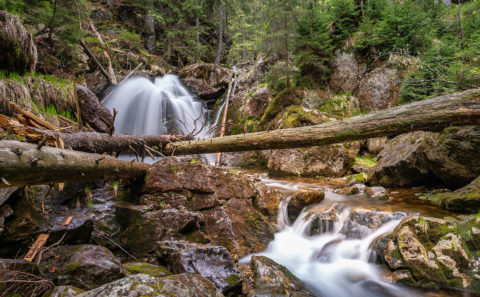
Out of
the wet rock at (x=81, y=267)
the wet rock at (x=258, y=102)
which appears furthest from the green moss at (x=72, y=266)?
the wet rock at (x=258, y=102)

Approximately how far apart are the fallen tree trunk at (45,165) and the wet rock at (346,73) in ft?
33.9

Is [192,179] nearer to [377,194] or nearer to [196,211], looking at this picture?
[196,211]

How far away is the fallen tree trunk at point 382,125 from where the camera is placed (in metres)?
3.41

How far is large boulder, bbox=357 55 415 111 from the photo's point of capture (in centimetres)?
913

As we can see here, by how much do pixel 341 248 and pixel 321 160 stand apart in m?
4.38

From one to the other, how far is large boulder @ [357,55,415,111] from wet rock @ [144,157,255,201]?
8265 mm

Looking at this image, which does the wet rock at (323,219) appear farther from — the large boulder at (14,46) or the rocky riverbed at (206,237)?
the large boulder at (14,46)

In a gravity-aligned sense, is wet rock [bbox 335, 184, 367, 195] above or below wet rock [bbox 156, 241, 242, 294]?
above

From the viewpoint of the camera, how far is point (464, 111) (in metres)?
3.36

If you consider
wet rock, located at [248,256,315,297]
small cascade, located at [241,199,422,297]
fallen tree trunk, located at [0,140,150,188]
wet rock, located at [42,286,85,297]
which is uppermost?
fallen tree trunk, located at [0,140,150,188]

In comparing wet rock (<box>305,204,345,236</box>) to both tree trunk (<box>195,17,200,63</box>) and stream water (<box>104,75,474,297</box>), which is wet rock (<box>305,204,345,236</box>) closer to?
stream water (<box>104,75,474,297</box>)

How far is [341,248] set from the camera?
154 inches

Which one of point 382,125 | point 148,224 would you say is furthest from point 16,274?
point 382,125

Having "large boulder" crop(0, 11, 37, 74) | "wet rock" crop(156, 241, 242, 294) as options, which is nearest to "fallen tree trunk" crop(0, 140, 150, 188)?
"wet rock" crop(156, 241, 242, 294)
